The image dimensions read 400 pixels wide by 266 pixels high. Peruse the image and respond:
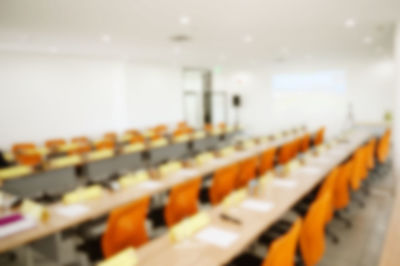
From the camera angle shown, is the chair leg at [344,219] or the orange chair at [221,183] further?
the chair leg at [344,219]

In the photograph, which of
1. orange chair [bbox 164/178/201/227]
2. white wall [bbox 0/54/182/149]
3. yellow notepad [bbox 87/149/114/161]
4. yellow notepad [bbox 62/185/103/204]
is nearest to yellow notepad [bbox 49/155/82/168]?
yellow notepad [bbox 87/149/114/161]

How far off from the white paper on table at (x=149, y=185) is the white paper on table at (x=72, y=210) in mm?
855

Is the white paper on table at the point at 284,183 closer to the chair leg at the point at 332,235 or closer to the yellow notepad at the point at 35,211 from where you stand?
the chair leg at the point at 332,235

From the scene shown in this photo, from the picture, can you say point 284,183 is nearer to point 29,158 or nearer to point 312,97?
point 29,158

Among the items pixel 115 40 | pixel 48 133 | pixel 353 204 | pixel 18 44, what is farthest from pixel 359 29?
pixel 48 133

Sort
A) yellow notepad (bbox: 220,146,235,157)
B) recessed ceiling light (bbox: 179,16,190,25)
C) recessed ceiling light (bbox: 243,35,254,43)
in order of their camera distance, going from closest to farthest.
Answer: recessed ceiling light (bbox: 179,16,190,25), yellow notepad (bbox: 220,146,235,157), recessed ceiling light (bbox: 243,35,254,43)

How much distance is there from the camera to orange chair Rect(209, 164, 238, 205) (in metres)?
3.94

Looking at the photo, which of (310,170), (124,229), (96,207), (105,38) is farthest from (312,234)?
(105,38)

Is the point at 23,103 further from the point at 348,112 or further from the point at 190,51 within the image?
the point at 348,112

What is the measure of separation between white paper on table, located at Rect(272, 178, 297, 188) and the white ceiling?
2.82 m

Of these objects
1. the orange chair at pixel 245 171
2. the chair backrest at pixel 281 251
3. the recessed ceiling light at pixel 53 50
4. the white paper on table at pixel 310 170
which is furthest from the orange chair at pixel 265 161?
the recessed ceiling light at pixel 53 50

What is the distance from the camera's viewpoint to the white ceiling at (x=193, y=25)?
437 centimetres

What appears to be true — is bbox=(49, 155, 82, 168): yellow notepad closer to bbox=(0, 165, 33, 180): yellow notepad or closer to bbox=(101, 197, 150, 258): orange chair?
bbox=(0, 165, 33, 180): yellow notepad

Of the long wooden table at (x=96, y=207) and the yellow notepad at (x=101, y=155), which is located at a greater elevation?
the yellow notepad at (x=101, y=155)
